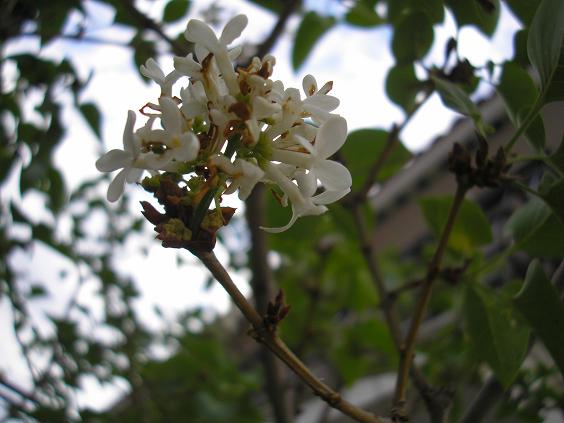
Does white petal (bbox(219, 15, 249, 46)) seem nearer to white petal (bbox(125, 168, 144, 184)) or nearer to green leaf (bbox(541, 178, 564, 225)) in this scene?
white petal (bbox(125, 168, 144, 184))

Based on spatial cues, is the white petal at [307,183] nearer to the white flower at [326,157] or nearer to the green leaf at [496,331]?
the white flower at [326,157]

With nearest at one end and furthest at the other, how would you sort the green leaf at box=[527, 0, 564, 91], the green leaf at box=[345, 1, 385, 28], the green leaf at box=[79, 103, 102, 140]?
1. the green leaf at box=[527, 0, 564, 91]
2. the green leaf at box=[79, 103, 102, 140]
3. the green leaf at box=[345, 1, 385, 28]

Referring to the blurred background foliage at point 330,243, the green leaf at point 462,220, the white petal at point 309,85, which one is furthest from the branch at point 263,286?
the white petal at point 309,85

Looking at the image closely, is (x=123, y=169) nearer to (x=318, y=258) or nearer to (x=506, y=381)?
(x=506, y=381)

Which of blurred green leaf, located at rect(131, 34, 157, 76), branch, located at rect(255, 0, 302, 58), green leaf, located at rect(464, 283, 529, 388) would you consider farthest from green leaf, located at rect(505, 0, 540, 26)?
blurred green leaf, located at rect(131, 34, 157, 76)

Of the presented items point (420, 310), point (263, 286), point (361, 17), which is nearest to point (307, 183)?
point (420, 310)

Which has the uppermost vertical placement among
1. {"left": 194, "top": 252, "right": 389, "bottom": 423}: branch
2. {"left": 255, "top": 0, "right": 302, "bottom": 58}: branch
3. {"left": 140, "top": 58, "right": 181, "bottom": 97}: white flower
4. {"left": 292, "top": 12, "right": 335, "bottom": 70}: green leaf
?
{"left": 292, "top": 12, "right": 335, "bottom": 70}: green leaf
